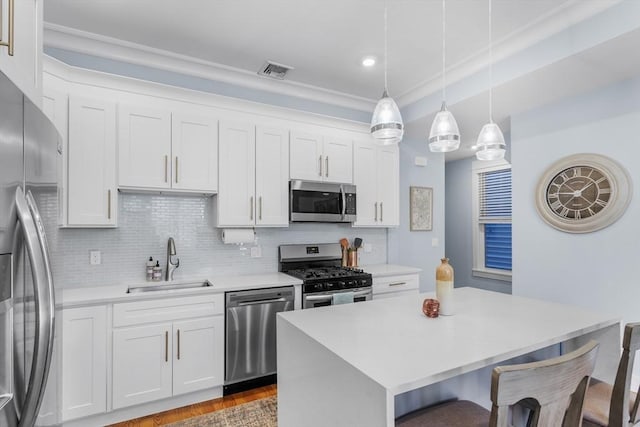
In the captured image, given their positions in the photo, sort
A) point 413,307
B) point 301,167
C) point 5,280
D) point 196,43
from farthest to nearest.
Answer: point 301,167, point 196,43, point 413,307, point 5,280

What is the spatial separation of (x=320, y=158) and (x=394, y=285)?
1.57 meters

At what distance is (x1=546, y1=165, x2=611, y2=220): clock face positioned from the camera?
286cm

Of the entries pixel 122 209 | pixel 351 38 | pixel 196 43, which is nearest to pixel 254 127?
pixel 196 43

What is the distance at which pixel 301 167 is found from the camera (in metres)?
3.40

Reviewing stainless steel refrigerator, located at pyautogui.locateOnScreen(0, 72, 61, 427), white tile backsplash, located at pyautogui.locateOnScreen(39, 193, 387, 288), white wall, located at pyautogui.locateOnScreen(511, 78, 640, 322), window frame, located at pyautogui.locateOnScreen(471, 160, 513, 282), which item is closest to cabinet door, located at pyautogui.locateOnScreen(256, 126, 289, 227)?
white tile backsplash, located at pyautogui.locateOnScreen(39, 193, 387, 288)

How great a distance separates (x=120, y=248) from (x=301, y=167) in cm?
177

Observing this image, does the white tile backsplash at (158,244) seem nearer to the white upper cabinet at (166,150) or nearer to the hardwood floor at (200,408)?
the white upper cabinet at (166,150)

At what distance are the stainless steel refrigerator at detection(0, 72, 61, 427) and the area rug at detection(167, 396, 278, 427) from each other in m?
1.64

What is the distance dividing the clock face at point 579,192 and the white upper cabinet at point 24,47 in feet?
12.4

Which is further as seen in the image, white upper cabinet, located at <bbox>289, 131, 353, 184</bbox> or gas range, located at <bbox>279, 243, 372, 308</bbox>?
white upper cabinet, located at <bbox>289, 131, 353, 184</bbox>

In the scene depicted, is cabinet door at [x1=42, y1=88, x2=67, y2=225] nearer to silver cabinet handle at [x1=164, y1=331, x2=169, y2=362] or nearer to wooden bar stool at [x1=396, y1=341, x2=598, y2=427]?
silver cabinet handle at [x1=164, y1=331, x2=169, y2=362]

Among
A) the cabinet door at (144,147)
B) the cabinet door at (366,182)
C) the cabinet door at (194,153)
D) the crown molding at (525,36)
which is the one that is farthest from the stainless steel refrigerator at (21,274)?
the crown molding at (525,36)

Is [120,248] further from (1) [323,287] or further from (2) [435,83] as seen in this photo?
(2) [435,83]

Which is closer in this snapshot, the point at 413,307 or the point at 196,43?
the point at 413,307
